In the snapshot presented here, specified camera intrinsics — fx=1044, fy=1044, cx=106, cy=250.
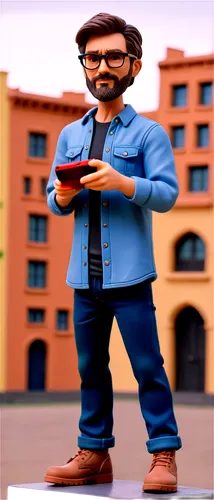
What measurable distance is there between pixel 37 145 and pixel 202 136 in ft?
17.3

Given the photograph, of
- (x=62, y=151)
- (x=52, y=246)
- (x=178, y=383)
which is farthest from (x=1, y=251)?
(x=62, y=151)

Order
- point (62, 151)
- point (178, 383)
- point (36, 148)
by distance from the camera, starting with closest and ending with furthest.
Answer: point (62, 151) < point (178, 383) < point (36, 148)

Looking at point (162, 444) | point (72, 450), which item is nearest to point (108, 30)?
point (162, 444)

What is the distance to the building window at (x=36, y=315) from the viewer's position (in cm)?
3144

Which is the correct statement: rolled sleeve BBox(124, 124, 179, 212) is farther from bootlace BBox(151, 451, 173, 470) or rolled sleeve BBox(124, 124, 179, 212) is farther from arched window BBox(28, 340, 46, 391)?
arched window BBox(28, 340, 46, 391)

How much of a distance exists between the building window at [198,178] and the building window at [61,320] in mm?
5413

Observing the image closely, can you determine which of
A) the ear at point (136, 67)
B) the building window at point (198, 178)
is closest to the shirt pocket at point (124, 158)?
the ear at point (136, 67)

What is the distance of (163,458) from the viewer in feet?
13.9

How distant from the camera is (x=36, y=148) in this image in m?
32.6

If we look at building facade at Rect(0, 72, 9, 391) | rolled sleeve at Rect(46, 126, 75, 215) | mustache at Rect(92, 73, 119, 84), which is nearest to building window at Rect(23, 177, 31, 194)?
building facade at Rect(0, 72, 9, 391)

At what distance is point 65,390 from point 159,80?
9.76m

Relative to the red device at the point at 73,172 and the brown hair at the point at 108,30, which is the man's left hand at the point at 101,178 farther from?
the brown hair at the point at 108,30

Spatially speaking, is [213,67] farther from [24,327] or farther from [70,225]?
[24,327]

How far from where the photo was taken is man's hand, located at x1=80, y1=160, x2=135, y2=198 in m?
4.05
